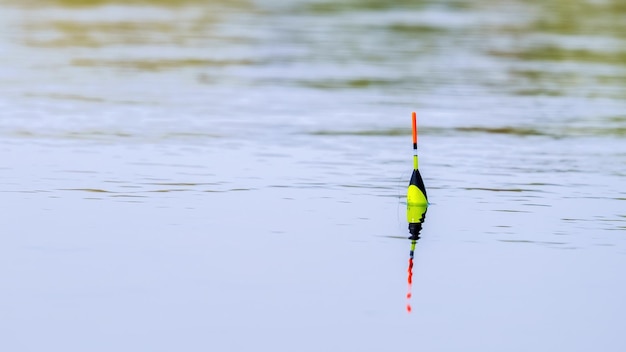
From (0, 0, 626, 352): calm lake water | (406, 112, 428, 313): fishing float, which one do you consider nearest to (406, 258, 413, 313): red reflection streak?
(0, 0, 626, 352): calm lake water

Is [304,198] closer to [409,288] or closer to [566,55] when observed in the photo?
[409,288]

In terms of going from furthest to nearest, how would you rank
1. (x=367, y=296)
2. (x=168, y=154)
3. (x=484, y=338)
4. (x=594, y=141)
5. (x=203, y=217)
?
(x=594, y=141)
(x=168, y=154)
(x=203, y=217)
(x=367, y=296)
(x=484, y=338)

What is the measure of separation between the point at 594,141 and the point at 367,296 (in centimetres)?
1095

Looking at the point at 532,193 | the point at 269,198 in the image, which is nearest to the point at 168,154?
the point at 269,198

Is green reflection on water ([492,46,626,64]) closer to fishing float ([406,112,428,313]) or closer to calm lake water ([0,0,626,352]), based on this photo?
calm lake water ([0,0,626,352])

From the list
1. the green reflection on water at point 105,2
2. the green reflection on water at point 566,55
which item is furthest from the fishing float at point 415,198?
the green reflection on water at point 105,2

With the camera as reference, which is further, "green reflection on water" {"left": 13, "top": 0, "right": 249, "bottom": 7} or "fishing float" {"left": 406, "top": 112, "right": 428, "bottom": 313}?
"green reflection on water" {"left": 13, "top": 0, "right": 249, "bottom": 7}

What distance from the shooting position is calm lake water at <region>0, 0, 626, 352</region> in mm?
10555

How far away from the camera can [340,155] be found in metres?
19.3

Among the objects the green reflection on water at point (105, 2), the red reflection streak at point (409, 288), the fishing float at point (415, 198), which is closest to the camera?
the red reflection streak at point (409, 288)

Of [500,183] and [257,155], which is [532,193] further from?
[257,155]

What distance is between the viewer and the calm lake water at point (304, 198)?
10.6m

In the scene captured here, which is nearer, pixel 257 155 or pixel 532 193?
pixel 532 193

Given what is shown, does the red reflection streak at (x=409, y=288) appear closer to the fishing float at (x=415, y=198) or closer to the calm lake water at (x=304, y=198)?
the calm lake water at (x=304, y=198)
